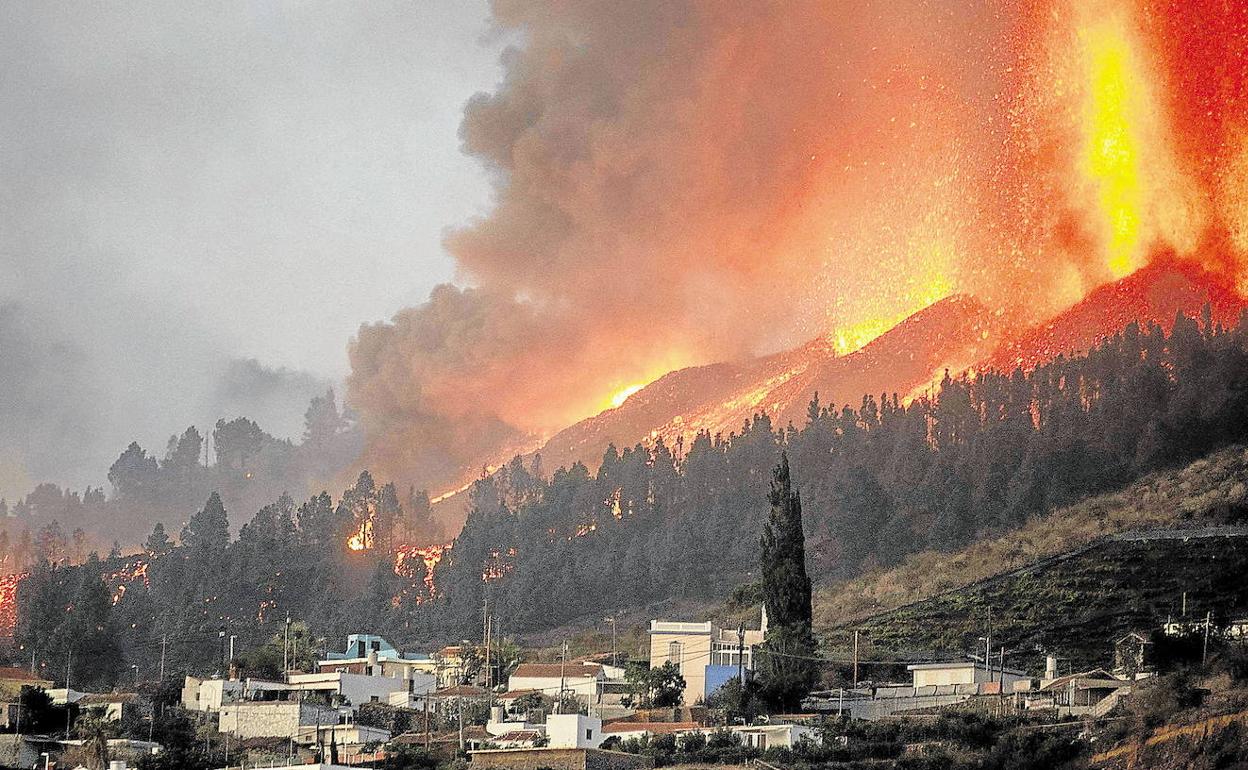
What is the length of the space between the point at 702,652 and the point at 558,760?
22701 mm

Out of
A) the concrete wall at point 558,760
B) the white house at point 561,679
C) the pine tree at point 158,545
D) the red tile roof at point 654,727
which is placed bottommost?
the concrete wall at point 558,760

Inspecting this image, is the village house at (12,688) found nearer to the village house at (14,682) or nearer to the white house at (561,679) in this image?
the village house at (14,682)

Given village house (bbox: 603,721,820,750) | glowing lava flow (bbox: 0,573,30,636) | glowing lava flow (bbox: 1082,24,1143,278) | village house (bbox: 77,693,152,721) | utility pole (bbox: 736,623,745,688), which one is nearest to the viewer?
village house (bbox: 603,721,820,750)

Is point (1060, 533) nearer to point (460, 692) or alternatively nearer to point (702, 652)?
point (702, 652)

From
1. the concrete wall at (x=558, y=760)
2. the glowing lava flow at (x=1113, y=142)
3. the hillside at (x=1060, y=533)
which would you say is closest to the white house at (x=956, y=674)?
the concrete wall at (x=558, y=760)

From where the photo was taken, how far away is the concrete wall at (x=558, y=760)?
53.7m

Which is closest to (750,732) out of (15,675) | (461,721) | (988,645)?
(461,721)

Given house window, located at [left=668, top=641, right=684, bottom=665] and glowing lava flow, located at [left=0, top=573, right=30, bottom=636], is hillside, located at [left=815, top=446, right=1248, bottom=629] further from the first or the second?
glowing lava flow, located at [left=0, top=573, right=30, bottom=636]

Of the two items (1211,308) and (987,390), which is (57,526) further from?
(1211,308)

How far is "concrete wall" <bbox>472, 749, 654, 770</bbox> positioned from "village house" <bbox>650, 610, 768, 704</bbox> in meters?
16.4

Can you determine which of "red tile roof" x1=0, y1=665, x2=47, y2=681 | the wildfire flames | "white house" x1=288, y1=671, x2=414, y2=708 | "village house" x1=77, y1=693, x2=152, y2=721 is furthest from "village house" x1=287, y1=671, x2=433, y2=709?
the wildfire flames

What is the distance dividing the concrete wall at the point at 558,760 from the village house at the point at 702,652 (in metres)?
16.4

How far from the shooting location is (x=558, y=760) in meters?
54.1

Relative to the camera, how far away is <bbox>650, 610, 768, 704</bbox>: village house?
242ft
